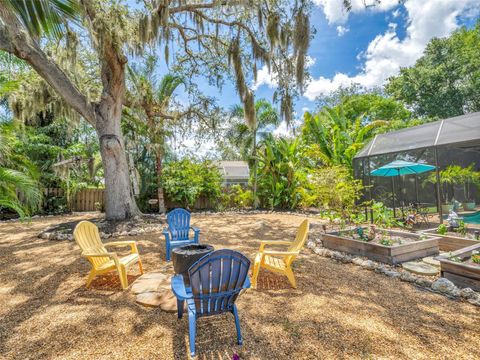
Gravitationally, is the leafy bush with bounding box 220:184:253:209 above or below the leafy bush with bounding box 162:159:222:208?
below

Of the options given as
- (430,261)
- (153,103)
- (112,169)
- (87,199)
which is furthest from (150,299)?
(87,199)

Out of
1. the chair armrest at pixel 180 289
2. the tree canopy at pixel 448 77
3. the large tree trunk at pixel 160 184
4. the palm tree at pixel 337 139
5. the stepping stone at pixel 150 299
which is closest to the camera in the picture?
the chair armrest at pixel 180 289

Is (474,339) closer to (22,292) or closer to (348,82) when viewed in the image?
(22,292)

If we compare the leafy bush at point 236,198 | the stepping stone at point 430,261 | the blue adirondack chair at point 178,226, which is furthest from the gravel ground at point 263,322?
the leafy bush at point 236,198

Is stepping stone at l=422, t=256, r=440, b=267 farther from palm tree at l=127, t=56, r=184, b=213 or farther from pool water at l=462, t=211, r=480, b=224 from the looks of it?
palm tree at l=127, t=56, r=184, b=213

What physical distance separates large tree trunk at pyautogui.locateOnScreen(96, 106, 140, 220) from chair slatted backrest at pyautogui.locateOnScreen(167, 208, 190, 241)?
108 inches

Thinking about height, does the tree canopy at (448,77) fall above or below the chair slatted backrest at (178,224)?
above

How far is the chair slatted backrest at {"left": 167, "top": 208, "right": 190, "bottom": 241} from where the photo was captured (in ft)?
16.8

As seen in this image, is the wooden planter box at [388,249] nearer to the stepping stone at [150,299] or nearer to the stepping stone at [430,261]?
the stepping stone at [430,261]

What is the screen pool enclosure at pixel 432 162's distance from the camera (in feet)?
19.7

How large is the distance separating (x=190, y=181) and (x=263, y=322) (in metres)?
9.52

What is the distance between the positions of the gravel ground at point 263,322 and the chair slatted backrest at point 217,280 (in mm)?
295

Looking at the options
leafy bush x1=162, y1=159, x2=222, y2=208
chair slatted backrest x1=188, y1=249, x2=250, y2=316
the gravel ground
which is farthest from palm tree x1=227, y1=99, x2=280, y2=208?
chair slatted backrest x1=188, y1=249, x2=250, y2=316

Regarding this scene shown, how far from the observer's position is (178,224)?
209 inches
